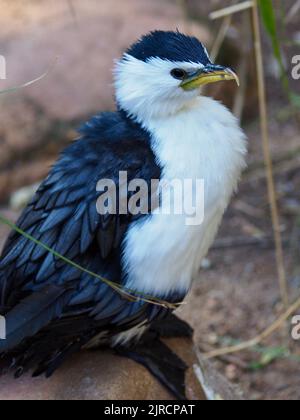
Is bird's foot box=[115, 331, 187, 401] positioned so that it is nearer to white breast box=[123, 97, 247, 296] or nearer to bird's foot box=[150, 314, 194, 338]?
bird's foot box=[150, 314, 194, 338]

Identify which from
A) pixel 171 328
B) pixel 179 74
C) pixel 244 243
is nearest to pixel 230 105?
pixel 244 243

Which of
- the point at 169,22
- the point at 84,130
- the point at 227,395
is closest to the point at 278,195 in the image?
the point at 169,22

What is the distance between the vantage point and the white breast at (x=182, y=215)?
2.05 m

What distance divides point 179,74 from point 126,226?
0.45m

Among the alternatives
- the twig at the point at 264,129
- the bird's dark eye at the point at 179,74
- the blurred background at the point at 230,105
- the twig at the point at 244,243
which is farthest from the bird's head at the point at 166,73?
the twig at the point at 244,243

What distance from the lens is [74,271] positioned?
2055mm

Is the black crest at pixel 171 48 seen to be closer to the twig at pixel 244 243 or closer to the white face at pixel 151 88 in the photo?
the white face at pixel 151 88

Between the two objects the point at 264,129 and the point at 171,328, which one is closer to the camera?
the point at 171,328

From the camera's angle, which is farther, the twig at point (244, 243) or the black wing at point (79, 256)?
the twig at point (244, 243)

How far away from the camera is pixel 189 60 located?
6.82 feet

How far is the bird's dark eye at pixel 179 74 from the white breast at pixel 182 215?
0.11m

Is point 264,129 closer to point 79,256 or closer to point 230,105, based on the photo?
point 79,256

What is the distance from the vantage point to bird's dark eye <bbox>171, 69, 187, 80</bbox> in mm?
2090

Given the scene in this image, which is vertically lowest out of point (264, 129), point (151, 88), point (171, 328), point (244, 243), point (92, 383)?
point (244, 243)
